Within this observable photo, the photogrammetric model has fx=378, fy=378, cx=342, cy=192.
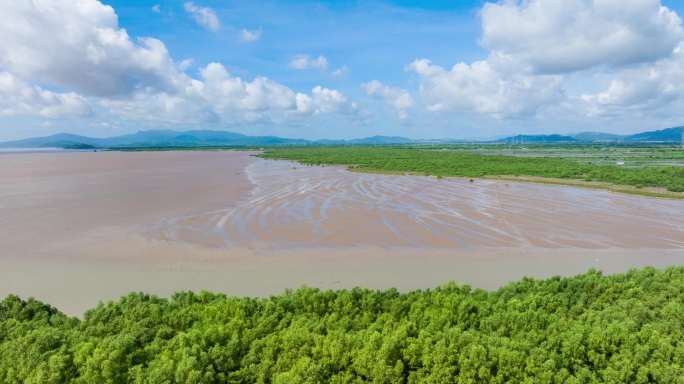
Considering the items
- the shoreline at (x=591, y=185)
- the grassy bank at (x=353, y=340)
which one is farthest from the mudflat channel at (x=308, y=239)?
the grassy bank at (x=353, y=340)

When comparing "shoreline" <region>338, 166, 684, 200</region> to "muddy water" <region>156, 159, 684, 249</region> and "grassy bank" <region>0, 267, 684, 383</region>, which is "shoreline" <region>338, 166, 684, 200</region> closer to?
"muddy water" <region>156, 159, 684, 249</region>

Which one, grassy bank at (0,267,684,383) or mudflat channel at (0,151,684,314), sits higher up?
grassy bank at (0,267,684,383)

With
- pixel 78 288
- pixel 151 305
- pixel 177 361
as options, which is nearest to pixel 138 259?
pixel 78 288

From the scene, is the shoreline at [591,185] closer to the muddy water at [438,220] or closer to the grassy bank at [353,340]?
the muddy water at [438,220]

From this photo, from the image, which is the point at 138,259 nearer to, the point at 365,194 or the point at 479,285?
the point at 479,285

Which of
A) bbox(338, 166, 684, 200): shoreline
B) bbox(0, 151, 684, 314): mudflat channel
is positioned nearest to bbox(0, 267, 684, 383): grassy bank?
bbox(0, 151, 684, 314): mudflat channel
